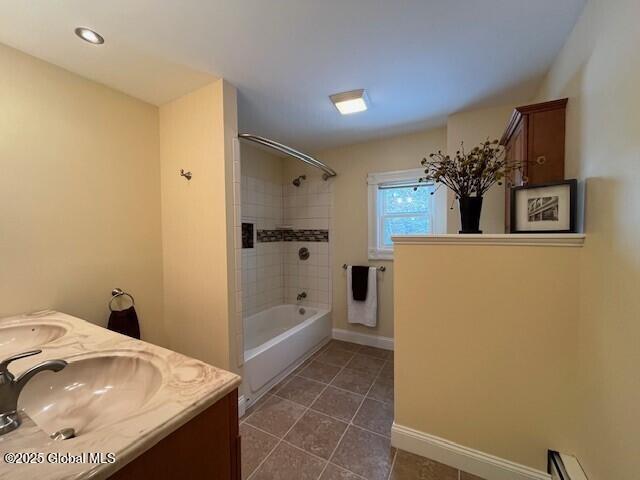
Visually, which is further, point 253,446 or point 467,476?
point 253,446

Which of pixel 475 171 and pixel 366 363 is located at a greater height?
pixel 475 171

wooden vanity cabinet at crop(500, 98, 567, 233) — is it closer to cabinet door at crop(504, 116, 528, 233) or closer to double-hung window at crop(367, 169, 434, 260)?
cabinet door at crop(504, 116, 528, 233)

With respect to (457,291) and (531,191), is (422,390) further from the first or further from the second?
(531,191)

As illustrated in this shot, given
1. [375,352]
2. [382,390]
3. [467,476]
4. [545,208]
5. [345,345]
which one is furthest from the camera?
[345,345]

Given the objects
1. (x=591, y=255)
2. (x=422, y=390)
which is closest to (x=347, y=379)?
(x=422, y=390)

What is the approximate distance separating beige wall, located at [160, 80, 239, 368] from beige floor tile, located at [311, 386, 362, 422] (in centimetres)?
78

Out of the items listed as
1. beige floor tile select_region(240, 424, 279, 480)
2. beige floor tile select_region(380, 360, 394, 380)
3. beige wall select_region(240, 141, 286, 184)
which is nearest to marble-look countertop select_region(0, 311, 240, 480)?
beige floor tile select_region(240, 424, 279, 480)

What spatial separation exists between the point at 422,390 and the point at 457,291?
63cm

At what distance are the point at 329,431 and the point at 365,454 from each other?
274 mm

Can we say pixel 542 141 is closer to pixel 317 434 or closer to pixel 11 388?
pixel 317 434

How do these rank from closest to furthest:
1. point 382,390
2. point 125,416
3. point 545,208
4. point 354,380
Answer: point 125,416, point 545,208, point 382,390, point 354,380

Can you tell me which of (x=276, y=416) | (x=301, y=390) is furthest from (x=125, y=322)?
(x=301, y=390)

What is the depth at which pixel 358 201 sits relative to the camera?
9.93ft

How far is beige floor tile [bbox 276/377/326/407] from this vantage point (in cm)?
202
